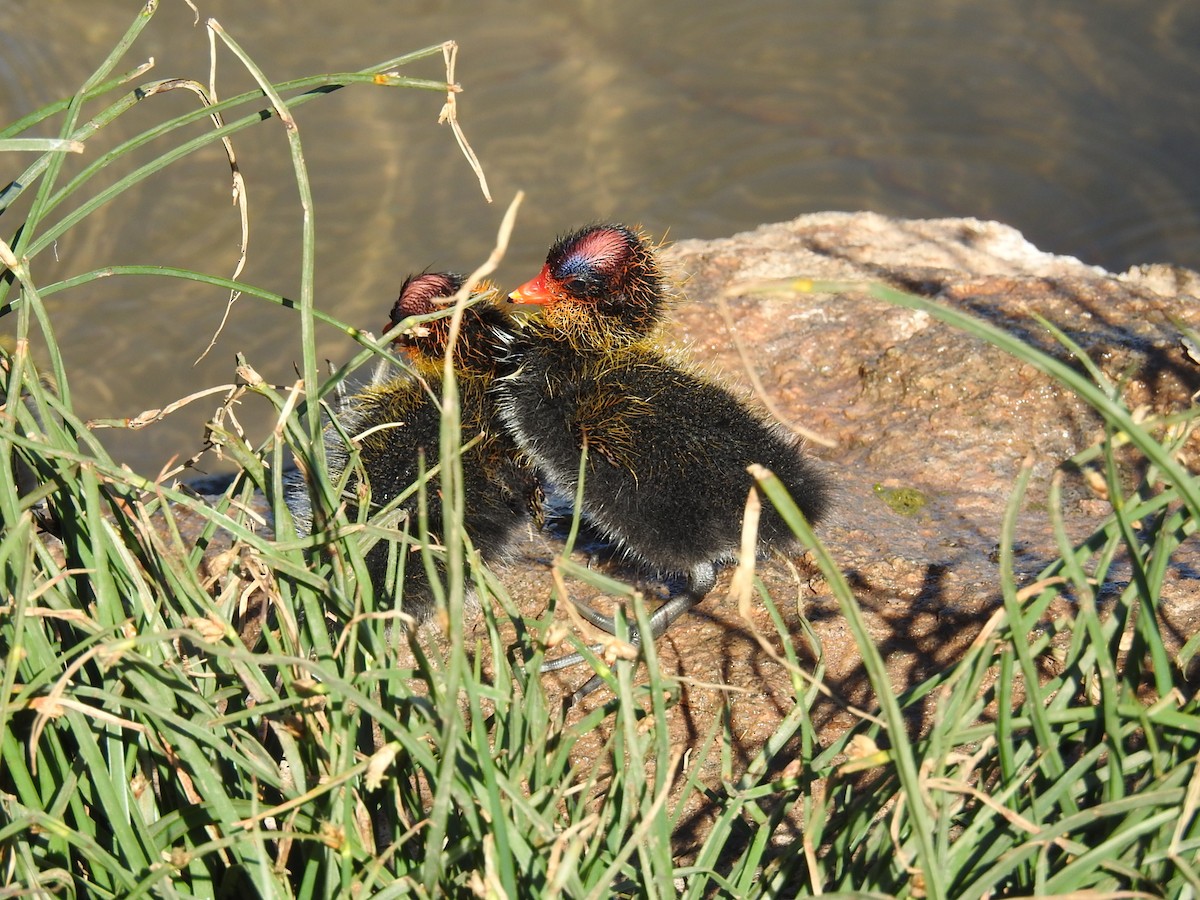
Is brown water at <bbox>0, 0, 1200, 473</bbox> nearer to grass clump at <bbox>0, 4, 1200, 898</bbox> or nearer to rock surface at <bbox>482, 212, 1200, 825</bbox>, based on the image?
rock surface at <bbox>482, 212, 1200, 825</bbox>

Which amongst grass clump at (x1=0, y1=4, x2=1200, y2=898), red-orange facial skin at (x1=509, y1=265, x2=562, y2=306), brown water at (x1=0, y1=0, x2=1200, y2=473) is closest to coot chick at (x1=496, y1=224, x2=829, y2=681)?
red-orange facial skin at (x1=509, y1=265, x2=562, y2=306)

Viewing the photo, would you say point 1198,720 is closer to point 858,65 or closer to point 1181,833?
point 1181,833

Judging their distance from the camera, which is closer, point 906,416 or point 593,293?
point 593,293

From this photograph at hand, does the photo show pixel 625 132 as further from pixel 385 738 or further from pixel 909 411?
pixel 385 738

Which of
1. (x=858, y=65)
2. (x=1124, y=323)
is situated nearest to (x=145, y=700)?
(x=1124, y=323)

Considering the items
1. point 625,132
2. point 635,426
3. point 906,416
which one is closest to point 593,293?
point 635,426

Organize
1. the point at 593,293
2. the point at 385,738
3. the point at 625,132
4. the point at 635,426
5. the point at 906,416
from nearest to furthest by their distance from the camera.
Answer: the point at 385,738 → the point at 635,426 → the point at 593,293 → the point at 906,416 → the point at 625,132

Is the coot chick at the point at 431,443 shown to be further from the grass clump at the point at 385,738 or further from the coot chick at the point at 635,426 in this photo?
the grass clump at the point at 385,738
